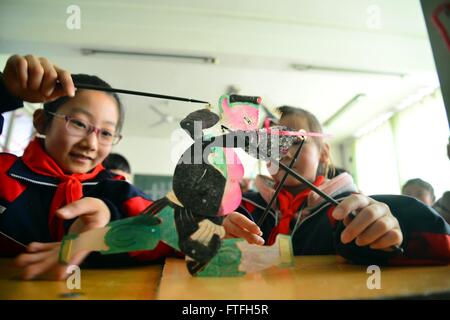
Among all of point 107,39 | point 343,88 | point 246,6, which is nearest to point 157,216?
point 107,39

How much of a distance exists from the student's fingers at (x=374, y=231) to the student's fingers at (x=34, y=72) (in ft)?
1.27

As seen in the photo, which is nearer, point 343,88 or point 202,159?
point 202,159

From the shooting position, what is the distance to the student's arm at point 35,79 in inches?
12.1

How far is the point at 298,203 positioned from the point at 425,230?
16 cm

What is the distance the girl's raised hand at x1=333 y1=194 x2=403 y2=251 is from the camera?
1.03 feet

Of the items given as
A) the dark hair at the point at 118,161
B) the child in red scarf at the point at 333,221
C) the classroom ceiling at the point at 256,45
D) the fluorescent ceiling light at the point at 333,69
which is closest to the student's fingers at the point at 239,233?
the child in red scarf at the point at 333,221

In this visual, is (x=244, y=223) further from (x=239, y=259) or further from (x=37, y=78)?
(x=37, y=78)

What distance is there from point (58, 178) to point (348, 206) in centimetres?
36

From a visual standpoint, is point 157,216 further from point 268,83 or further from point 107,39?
point 268,83

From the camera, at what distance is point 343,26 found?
1.21 meters

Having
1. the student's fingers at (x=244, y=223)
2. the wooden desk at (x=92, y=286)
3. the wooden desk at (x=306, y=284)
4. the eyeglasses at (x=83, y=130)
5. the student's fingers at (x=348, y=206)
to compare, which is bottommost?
the wooden desk at (x=306, y=284)

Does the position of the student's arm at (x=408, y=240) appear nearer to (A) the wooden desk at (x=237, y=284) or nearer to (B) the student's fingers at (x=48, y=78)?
(A) the wooden desk at (x=237, y=284)

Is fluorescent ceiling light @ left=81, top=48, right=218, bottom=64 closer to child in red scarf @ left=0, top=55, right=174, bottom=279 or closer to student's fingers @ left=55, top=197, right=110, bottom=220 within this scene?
child in red scarf @ left=0, top=55, right=174, bottom=279

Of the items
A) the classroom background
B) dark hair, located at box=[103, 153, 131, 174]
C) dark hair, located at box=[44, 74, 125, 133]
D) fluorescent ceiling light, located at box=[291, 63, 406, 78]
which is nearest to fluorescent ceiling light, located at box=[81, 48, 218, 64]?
the classroom background
